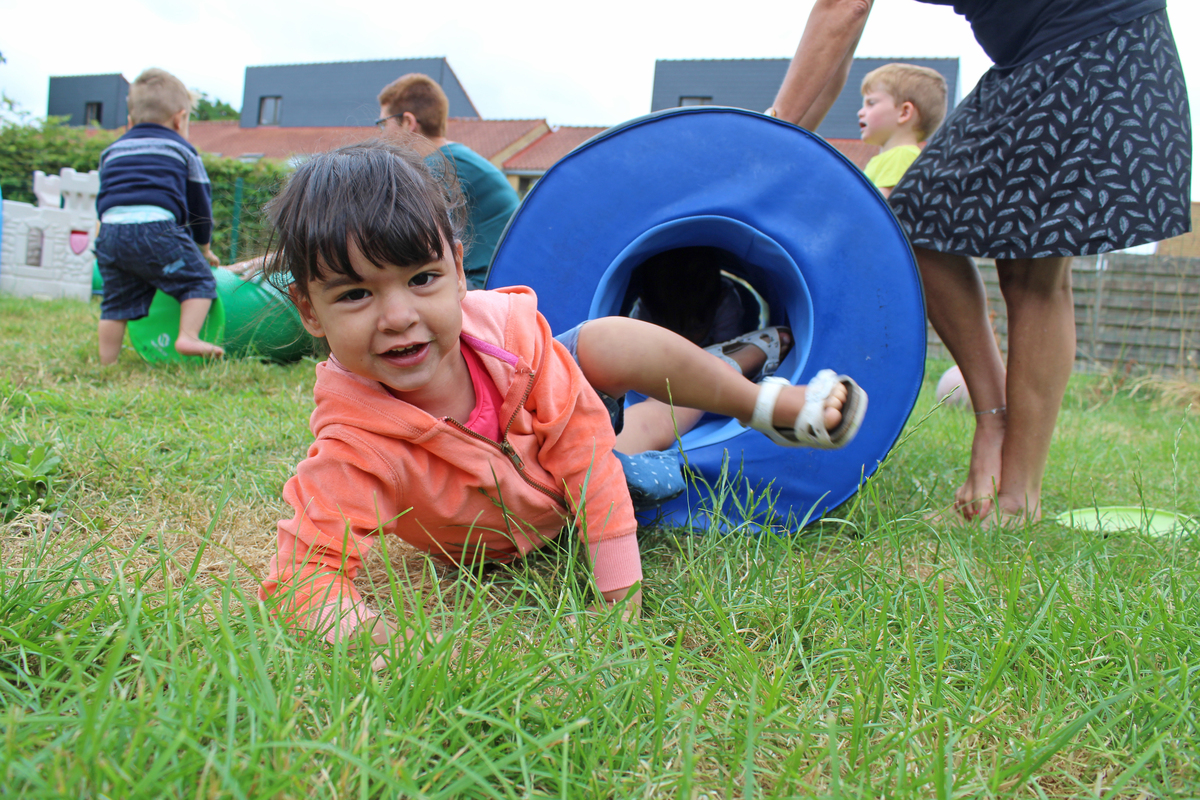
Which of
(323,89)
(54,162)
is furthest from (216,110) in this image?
(54,162)

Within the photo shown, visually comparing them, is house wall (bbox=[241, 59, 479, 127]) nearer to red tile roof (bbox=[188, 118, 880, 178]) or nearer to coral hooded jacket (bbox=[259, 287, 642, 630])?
red tile roof (bbox=[188, 118, 880, 178])

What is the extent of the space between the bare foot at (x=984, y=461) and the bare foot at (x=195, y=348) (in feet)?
10.1

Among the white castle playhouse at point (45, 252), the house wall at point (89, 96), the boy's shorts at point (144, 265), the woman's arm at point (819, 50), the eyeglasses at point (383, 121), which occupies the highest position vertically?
the house wall at point (89, 96)

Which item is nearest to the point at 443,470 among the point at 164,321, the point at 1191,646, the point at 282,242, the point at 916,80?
the point at 282,242

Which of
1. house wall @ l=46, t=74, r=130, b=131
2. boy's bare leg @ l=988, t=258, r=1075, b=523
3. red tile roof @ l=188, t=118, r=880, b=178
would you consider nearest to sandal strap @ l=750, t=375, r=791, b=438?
boy's bare leg @ l=988, t=258, r=1075, b=523

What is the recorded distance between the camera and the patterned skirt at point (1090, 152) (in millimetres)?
1628

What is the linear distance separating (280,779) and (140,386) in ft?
9.04

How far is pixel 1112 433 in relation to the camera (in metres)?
3.41

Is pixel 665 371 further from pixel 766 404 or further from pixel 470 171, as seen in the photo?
pixel 470 171

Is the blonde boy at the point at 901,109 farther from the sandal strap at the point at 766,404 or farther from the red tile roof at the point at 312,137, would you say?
the red tile roof at the point at 312,137

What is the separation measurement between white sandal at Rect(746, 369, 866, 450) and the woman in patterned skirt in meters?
0.37

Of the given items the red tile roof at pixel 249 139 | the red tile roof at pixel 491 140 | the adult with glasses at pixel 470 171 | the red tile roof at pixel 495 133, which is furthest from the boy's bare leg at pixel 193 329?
the red tile roof at pixel 249 139

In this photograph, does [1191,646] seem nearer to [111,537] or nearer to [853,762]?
[853,762]

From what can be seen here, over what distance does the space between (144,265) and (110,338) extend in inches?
15.0
